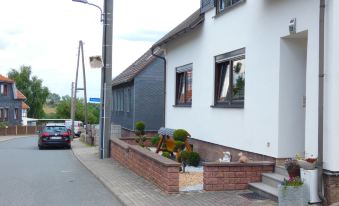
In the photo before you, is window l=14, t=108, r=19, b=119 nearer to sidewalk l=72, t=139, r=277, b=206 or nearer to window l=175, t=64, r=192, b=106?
window l=175, t=64, r=192, b=106

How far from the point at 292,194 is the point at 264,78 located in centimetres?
343

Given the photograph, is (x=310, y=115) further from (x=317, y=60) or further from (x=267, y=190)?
(x=267, y=190)

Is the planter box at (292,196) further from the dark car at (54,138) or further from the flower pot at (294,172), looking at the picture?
the dark car at (54,138)

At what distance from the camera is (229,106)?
12.7 metres

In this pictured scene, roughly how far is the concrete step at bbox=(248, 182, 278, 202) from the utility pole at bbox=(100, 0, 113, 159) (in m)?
10.2

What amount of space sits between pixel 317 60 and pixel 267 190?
2529 mm

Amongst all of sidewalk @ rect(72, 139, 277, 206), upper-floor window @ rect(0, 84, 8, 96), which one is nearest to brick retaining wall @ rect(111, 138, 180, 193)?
sidewalk @ rect(72, 139, 277, 206)

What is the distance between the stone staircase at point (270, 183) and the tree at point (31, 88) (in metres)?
97.4

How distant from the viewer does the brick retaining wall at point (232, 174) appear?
975 cm

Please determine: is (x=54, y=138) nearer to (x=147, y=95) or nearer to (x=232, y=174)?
(x=147, y=95)

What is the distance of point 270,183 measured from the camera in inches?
376

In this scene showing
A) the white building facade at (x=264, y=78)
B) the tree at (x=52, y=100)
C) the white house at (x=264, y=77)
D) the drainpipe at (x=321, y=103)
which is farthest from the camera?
the tree at (x=52, y=100)

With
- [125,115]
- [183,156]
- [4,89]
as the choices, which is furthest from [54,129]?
[4,89]

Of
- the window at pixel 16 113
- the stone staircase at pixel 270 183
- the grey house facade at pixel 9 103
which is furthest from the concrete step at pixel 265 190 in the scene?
the window at pixel 16 113
